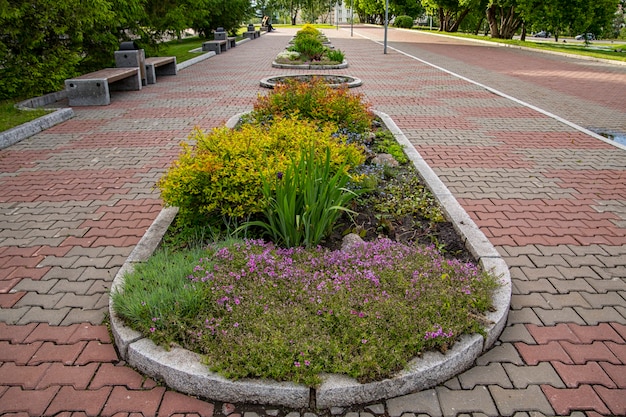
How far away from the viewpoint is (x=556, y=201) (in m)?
5.32

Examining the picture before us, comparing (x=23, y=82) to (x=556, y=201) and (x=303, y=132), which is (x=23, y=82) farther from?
(x=556, y=201)

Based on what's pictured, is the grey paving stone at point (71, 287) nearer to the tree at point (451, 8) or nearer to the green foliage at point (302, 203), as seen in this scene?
the green foliage at point (302, 203)

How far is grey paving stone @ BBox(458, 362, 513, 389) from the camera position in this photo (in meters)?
2.79

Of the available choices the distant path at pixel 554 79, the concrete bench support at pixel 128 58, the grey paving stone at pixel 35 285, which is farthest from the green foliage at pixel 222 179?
the concrete bench support at pixel 128 58

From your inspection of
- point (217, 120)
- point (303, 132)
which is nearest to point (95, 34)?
point (217, 120)

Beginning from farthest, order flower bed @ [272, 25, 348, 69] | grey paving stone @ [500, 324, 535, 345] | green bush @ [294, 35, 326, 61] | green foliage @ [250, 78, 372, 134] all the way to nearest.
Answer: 1. green bush @ [294, 35, 326, 61]
2. flower bed @ [272, 25, 348, 69]
3. green foliage @ [250, 78, 372, 134]
4. grey paving stone @ [500, 324, 535, 345]

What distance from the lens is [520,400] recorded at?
266cm

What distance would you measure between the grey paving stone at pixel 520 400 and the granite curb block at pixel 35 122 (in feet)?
24.3

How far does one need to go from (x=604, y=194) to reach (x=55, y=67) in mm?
10956

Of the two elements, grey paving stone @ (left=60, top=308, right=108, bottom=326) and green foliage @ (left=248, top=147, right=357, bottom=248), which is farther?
green foliage @ (left=248, top=147, right=357, bottom=248)

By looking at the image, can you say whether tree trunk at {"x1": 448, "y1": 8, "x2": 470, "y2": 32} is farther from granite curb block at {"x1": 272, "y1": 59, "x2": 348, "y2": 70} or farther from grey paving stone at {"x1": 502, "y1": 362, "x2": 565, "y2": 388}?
grey paving stone at {"x1": 502, "y1": 362, "x2": 565, "y2": 388}

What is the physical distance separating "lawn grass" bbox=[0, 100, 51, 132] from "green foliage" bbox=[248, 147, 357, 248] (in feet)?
20.1

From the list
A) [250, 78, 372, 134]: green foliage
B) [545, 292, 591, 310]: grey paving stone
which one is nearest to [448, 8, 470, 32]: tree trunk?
[250, 78, 372, 134]: green foliage

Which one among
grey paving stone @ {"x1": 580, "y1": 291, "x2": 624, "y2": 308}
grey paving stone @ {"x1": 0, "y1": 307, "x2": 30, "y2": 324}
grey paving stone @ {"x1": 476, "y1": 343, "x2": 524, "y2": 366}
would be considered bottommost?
grey paving stone @ {"x1": 476, "y1": 343, "x2": 524, "y2": 366}
